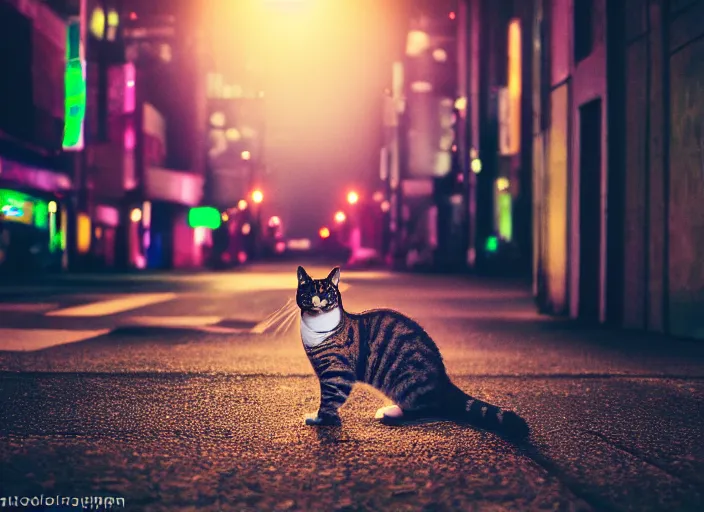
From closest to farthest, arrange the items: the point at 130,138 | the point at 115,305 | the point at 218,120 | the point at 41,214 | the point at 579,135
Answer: the point at 579,135
the point at 115,305
the point at 41,214
the point at 130,138
the point at 218,120

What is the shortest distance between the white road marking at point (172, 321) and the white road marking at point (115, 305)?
1309 millimetres

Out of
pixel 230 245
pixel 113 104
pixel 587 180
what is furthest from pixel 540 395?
pixel 230 245

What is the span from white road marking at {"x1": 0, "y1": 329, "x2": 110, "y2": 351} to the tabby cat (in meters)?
5.71

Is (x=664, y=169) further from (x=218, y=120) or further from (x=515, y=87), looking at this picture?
(x=218, y=120)

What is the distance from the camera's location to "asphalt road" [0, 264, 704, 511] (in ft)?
11.4

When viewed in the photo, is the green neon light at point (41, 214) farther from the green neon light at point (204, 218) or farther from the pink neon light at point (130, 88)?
the green neon light at point (204, 218)

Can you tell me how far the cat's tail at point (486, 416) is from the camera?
171 inches

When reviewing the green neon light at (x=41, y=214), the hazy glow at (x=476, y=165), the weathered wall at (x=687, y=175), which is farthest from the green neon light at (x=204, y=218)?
the weathered wall at (x=687, y=175)

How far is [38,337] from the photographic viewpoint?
10000 mm

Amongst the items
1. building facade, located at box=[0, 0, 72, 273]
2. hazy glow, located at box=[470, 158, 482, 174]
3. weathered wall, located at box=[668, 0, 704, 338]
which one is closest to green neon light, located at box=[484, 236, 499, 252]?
hazy glow, located at box=[470, 158, 482, 174]

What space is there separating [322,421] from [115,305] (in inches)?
462

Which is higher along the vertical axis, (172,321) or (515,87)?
(515,87)

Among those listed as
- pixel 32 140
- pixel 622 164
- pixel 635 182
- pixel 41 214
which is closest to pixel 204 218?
pixel 41 214

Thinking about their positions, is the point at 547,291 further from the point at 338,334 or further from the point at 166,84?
the point at 166,84
